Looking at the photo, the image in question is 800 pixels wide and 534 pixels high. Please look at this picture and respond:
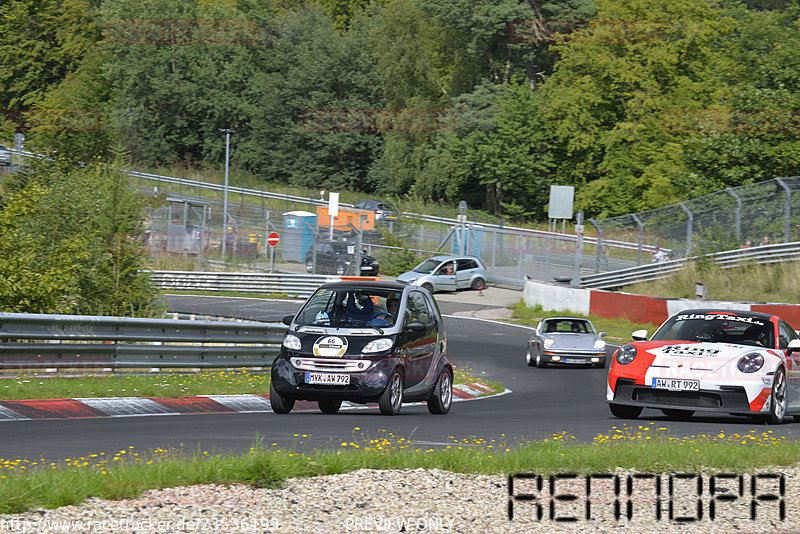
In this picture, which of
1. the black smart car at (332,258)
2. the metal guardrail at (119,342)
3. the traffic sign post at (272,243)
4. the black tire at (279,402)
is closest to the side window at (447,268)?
the black smart car at (332,258)

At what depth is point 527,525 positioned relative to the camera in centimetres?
679

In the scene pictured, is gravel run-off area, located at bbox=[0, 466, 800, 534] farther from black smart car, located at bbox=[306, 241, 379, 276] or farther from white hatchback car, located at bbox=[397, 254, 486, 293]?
black smart car, located at bbox=[306, 241, 379, 276]

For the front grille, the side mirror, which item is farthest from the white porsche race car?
the front grille

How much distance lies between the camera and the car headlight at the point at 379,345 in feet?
43.8

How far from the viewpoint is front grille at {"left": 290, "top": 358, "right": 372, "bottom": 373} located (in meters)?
13.3

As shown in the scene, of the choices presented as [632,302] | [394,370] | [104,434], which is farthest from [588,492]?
[632,302]

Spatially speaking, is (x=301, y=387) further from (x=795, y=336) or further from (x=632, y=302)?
(x=632, y=302)

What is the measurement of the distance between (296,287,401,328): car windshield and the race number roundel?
0.90ft

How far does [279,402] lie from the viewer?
45.0 feet

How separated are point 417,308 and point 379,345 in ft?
4.16

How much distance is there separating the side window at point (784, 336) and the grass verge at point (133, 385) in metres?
7.28

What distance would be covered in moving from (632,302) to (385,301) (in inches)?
809

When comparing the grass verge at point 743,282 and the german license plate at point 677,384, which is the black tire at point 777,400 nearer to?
the german license plate at point 677,384

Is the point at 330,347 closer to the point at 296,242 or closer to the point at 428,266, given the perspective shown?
the point at 428,266
